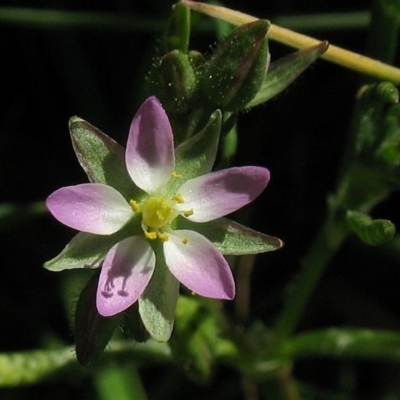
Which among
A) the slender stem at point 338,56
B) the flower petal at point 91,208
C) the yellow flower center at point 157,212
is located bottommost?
the yellow flower center at point 157,212

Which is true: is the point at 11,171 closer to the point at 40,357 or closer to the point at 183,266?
the point at 40,357

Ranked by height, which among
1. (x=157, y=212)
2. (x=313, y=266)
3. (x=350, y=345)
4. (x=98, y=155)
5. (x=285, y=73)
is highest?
(x=285, y=73)

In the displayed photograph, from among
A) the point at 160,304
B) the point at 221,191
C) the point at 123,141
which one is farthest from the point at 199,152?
the point at 123,141

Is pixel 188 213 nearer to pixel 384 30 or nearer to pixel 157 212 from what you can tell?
pixel 157 212

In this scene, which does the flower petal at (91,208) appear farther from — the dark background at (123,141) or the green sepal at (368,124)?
the dark background at (123,141)

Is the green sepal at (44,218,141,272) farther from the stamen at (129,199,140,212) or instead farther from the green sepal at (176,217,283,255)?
the green sepal at (176,217,283,255)

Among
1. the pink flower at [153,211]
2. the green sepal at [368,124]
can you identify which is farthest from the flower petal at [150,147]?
the green sepal at [368,124]

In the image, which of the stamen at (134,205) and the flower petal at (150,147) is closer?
the flower petal at (150,147)

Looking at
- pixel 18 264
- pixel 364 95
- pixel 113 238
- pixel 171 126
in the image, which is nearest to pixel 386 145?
pixel 364 95
